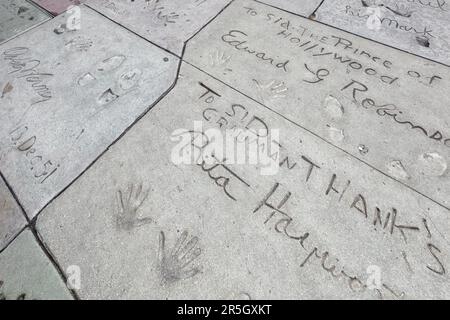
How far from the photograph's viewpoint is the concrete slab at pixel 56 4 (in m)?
2.75

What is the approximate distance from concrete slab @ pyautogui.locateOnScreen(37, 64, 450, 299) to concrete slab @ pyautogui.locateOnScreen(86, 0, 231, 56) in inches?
41.0

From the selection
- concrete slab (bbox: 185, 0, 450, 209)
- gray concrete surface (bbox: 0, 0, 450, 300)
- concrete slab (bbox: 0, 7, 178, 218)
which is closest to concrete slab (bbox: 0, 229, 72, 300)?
gray concrete surface (bbox: 0, 0, 450, 300)

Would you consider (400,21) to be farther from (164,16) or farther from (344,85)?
(164,16)

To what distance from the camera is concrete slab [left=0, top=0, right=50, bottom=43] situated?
8.48ft

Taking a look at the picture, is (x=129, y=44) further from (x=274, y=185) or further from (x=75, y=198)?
(x=274, y=185)

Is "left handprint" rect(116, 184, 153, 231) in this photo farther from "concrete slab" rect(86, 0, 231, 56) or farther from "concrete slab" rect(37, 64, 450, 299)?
"concrete slab" rect(86, 0, 231, 56)

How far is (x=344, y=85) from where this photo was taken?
199 centimetres

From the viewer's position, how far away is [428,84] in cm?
196

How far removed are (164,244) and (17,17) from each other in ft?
9.33
